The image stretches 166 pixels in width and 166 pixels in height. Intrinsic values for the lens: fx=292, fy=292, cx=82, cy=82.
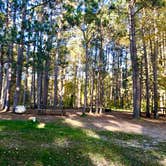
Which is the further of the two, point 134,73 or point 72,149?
point 134,73

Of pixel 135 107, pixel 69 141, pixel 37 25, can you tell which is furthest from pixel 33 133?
pixel 135 107

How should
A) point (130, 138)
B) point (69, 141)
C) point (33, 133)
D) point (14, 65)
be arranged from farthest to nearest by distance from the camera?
point (14, 65), point (130, 138), point (33, 133), point (69, 141)

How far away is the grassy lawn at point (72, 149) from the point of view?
8.44 meters

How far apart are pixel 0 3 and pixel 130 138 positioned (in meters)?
10.0

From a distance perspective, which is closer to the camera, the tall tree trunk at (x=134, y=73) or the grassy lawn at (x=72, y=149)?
the grassy lawn at (x=72, y=149)

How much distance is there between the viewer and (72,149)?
31.1 ft

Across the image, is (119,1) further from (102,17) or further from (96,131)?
(96,131)

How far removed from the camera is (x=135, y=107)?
1938 cm

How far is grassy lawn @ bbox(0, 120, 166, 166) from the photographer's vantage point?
844cm

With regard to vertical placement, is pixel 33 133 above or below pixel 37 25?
below

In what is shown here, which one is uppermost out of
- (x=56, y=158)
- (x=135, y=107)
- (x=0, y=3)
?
(x=0, y=3)

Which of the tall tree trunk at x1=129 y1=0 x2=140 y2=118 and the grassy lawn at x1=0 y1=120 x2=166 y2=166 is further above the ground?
the tall tree trunk at x1=129 y1=0 x2=140 y2=118

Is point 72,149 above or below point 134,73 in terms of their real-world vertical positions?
below

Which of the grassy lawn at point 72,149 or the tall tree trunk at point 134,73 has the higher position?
the tall tree trunk at point 134,73
